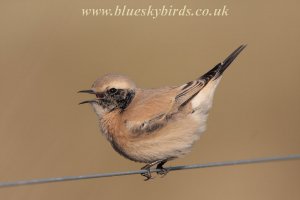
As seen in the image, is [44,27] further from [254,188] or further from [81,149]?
[254,188]

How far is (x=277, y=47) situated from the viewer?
11539 mm

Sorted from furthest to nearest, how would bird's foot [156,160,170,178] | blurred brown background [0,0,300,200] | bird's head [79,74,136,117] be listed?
1. blurred brown background [0,0,300,200]
2. bird's head [79,74,136,117]
3. bird's foot [156,160,170,178]

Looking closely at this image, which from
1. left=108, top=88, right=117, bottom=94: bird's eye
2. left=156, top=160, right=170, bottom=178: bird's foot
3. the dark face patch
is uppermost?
left=108, top=88, right=117, bottom=94: bird's eye

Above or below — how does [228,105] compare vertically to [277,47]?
below

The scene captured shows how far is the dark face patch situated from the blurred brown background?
231 centimetres

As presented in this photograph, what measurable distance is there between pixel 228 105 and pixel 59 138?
2.73 m

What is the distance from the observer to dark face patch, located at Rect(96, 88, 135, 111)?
6691mm

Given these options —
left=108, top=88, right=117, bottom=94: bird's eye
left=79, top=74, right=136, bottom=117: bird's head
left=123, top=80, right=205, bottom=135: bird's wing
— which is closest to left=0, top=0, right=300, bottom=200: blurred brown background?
left=79, top=74, right=136, bottom=117: bird's head

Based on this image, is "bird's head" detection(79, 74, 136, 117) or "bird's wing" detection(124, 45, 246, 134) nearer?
"bird's wing" detection(124, 45, 246, 134)

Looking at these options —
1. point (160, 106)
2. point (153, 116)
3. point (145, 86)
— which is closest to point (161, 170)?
point (153, 116)

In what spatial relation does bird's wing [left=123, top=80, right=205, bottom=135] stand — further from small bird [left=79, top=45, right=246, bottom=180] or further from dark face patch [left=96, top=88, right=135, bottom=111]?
dark face patch [left=96, top=88, right=135, bottom=111]

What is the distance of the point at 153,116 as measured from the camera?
20.9ft

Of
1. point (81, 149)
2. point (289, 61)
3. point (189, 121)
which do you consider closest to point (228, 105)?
point (289, 61)

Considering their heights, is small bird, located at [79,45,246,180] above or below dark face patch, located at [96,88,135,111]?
below
